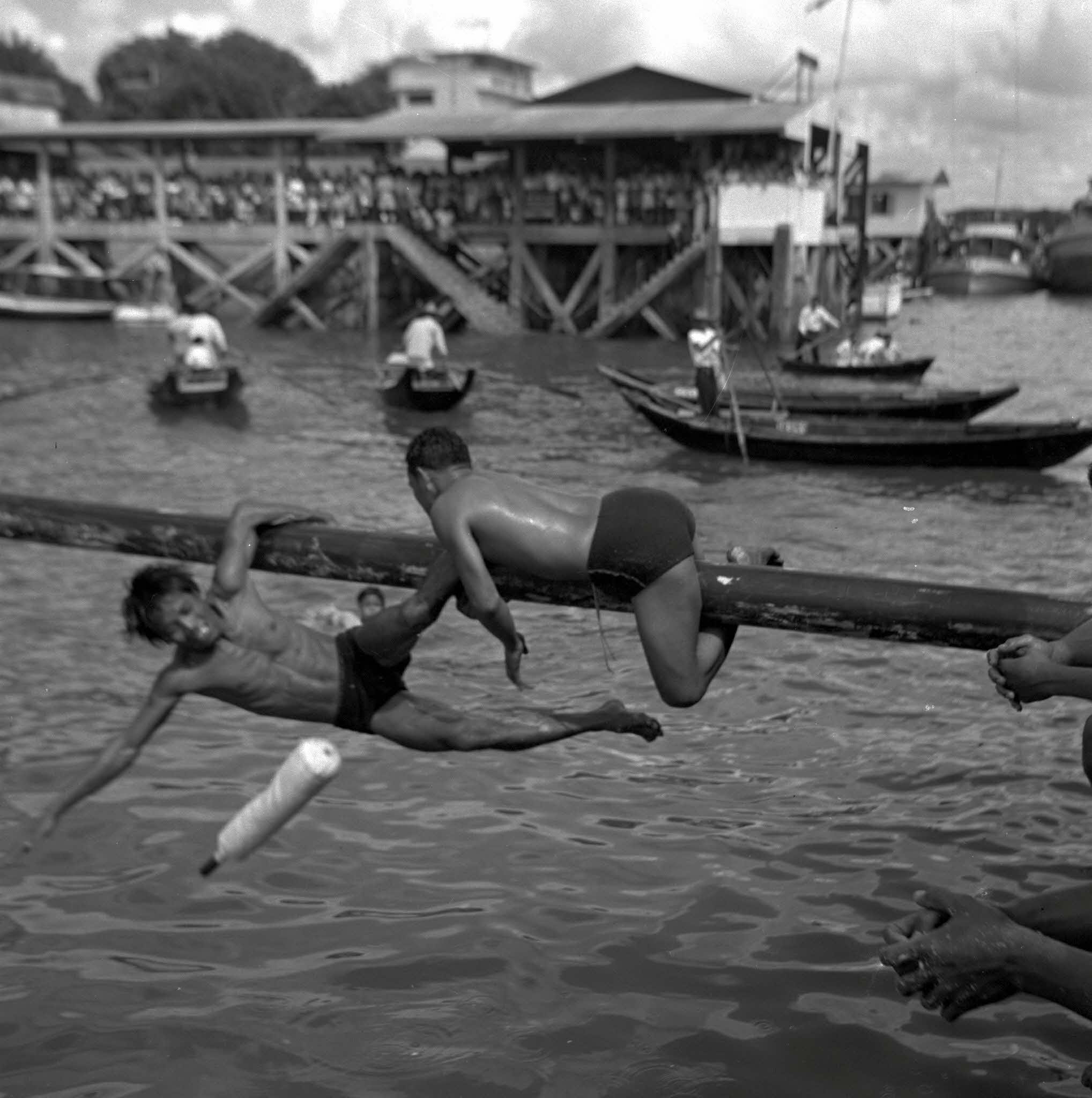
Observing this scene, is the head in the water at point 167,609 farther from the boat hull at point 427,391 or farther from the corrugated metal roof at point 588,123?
the corrugated metal roof at point 588,123

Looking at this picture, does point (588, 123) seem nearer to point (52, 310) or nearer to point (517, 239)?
point (517, 239)

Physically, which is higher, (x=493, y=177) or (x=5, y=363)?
(x=493, y=177)

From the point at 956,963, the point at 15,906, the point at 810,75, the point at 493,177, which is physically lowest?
the point at 15,906

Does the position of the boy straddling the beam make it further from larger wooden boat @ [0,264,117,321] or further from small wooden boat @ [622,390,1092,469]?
larger wooden boat @ [0,264,117,321]

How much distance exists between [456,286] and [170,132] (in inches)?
388

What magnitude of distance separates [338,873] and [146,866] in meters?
1.02

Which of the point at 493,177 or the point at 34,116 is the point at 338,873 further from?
the point at 34,116

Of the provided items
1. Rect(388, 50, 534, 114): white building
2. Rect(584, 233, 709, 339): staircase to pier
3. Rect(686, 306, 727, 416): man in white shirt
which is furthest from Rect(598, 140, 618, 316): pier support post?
Rect(388, 50, 534, 114): white building

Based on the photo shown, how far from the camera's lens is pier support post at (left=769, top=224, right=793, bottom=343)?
31875 millimetres

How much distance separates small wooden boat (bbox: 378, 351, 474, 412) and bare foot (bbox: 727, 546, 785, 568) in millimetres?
18092

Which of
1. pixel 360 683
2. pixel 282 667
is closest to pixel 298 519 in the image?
pixel 282 667

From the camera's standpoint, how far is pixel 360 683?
5.57 meters

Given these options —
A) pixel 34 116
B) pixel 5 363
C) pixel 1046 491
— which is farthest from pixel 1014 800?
pixel 34 116

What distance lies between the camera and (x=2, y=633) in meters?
11.1
